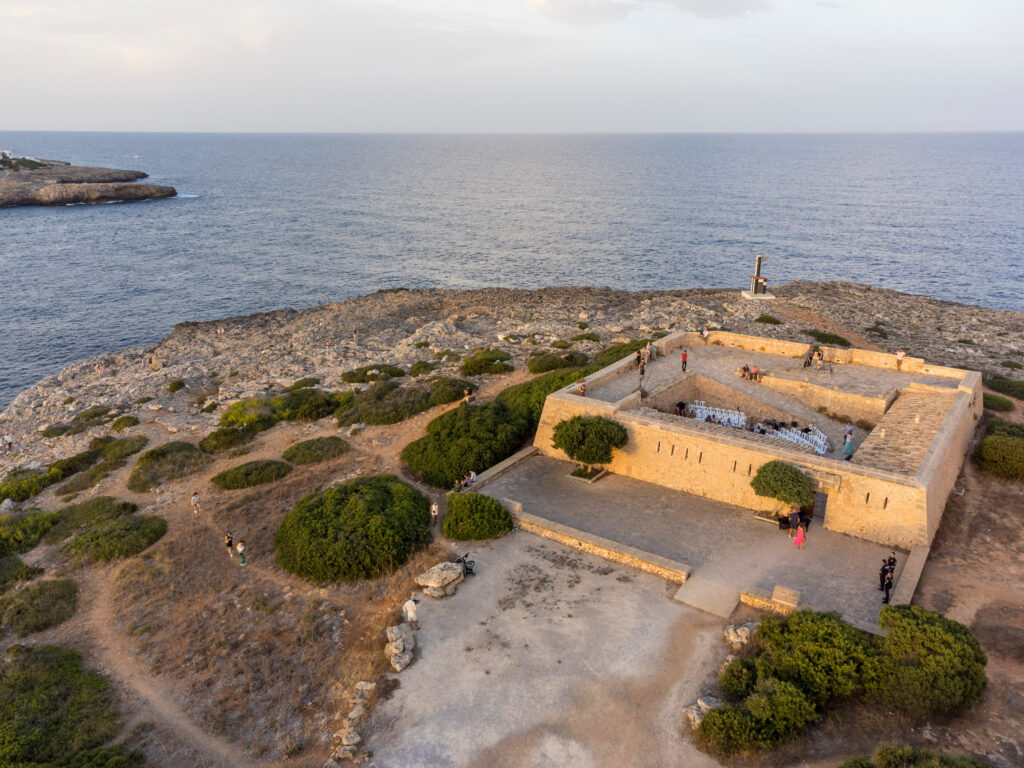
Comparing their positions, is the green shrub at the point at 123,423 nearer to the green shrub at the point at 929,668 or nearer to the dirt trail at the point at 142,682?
the dirt trail at the point at 142,682

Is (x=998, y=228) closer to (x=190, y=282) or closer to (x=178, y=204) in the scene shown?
(x=190, y=282)

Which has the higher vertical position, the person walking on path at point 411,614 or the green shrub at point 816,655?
the green shrub at point 816,655

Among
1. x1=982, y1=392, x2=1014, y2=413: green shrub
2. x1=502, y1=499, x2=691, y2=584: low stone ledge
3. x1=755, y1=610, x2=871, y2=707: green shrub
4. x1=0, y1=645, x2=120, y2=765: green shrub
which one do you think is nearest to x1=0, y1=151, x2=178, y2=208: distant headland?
x1=0, y1=645, x2=120, y2=765: green shrub

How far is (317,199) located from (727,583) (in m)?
143

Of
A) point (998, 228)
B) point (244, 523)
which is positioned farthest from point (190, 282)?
point (998, 228)

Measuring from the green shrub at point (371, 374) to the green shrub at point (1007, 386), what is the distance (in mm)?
37358

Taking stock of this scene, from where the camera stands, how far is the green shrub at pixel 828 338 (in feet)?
154

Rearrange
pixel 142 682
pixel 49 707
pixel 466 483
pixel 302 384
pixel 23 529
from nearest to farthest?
1. pixel 49 707
2. pixel 142 682
3. pixel 23 529
4. pixel 466 483
5. pixel 302 384

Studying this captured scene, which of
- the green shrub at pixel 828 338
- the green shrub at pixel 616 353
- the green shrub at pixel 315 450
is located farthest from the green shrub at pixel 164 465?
the green shrub at pixel 828 338

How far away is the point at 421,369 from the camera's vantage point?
42094 mm

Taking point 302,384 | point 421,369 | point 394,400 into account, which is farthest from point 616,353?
point 302,384

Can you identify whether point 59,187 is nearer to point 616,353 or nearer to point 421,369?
point 421,369

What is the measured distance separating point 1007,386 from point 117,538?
47780mm

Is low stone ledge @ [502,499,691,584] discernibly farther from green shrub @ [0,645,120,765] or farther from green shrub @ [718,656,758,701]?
green shrub @ [0,645,120,765]
